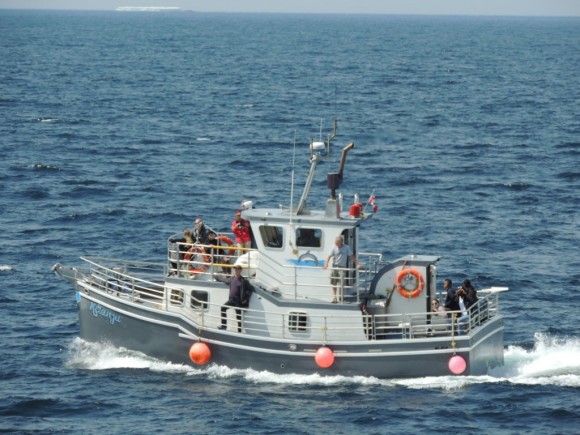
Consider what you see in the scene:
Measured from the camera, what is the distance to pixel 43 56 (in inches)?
6988

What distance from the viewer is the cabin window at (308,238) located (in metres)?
34.0

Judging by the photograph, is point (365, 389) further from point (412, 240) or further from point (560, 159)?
point (560, 159)

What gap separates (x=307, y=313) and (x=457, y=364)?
4.31 m

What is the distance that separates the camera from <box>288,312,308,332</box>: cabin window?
3353 centimetres

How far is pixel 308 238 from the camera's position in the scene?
34.1 meters

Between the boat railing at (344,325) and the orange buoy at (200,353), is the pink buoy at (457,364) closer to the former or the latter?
the boat railing at (344,325)

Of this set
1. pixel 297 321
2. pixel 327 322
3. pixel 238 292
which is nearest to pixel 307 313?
pixel 297 321

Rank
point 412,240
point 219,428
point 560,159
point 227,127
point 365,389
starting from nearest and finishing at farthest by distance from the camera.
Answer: point 219,428 < point 365,389 < point 412,240 < point 560,159 < point 227,127

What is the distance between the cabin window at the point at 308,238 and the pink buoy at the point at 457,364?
4855 millimetres

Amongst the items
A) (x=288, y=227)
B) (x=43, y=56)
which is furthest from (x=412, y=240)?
(x=43, y=56)

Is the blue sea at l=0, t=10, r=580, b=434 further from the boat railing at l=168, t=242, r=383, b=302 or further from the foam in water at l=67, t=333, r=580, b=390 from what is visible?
the boat railing at l=168, t=242, r=383, b=302

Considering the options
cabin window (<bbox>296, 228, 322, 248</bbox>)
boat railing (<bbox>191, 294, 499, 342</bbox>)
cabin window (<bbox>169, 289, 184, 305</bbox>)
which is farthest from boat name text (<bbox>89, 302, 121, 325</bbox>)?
cabin window (<bbox>296, 228, 322, 248</bbox>)

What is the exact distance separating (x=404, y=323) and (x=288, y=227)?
164 inches

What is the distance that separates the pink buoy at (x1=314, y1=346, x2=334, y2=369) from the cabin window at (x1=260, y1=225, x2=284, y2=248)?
3266 mm
